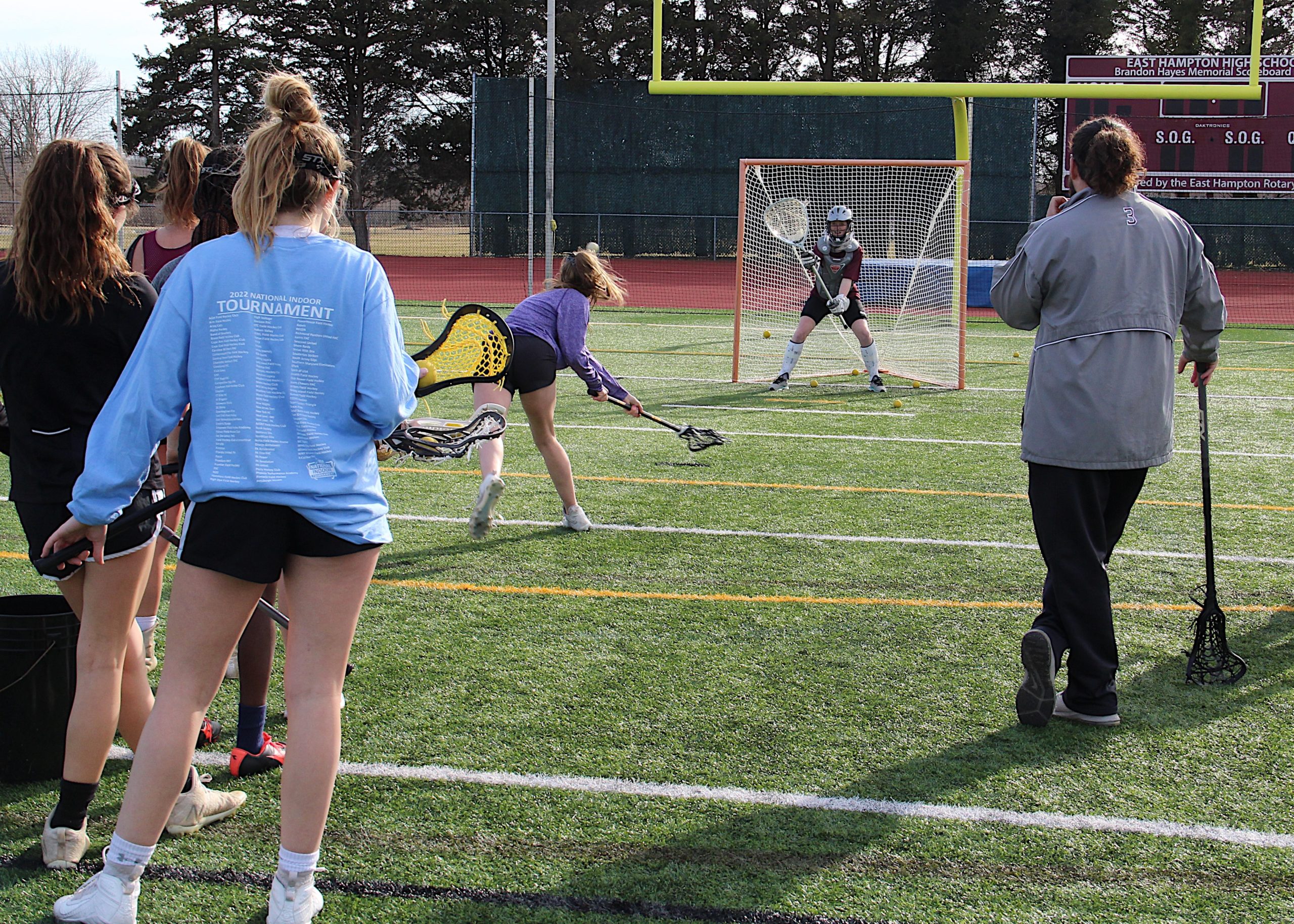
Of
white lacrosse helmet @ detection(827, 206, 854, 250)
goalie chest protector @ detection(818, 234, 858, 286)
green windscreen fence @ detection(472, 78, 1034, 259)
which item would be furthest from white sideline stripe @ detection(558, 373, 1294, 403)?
green windscreen fence @ detection(472, 78, 1034, 259)

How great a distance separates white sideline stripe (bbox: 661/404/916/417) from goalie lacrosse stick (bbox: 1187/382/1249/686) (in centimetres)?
A: 605

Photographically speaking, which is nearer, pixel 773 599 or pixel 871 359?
pixel 773 599

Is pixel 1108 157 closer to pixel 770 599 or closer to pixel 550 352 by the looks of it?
pixel 770 599

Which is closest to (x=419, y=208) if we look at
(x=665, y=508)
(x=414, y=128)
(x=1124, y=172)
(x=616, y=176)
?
(x=414, y=128)

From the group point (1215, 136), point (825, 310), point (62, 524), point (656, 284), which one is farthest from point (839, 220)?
point (1215, 136)

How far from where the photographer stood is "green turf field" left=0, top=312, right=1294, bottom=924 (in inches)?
114

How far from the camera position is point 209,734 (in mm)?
3785

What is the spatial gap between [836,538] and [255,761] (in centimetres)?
359

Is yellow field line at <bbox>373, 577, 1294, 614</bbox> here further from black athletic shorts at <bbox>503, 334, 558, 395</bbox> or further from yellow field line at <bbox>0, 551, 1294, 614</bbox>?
black athletic shorts at <bbox>503, 334, 558, 395</bbox>

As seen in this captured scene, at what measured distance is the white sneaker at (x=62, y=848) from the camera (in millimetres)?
2941

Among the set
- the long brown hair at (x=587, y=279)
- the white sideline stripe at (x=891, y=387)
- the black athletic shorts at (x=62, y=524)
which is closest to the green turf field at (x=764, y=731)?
the black athletic shorts at (x=62, y=524)

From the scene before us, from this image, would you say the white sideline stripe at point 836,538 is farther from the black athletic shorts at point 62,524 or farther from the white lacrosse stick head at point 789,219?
the white lacrosse stick head at point 789,219

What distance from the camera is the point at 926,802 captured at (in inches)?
132

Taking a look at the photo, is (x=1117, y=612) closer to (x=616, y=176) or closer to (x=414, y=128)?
(x=616, y=176)
